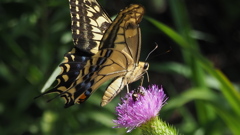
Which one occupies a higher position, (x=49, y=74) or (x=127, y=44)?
(x=127, y=44)

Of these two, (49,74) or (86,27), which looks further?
(49,74)

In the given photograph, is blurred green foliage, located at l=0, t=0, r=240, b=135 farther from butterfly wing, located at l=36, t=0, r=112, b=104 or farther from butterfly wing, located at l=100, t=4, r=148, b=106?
butterfly wing, located at l=100, t=4, r=148, b=106

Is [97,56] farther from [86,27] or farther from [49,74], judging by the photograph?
[49,74]

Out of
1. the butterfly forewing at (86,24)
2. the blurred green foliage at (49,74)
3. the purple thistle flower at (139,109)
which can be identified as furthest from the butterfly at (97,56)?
the blurred green foliage at (49,74)

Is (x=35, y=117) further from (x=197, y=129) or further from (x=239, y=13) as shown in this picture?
(x=239, y=13)

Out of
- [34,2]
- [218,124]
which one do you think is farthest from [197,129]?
[34,2]

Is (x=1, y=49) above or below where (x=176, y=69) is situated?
above

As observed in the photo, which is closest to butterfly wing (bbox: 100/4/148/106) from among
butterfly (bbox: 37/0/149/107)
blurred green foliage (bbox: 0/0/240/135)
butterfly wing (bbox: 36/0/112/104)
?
butterfly (bbox: 37/0/149/107)

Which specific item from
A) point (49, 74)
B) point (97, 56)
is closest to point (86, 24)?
point (97, 56)
